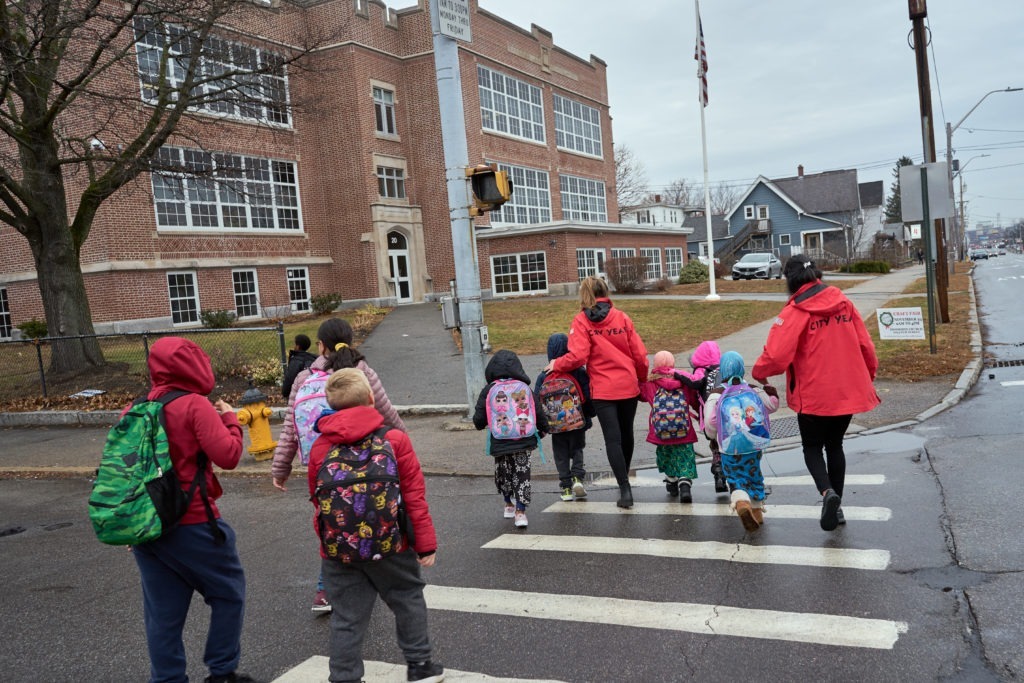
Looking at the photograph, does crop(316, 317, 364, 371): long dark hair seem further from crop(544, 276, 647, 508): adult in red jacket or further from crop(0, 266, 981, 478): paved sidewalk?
crop(0, 266, 981, 478): paved sidewalk

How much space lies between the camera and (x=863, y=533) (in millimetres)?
5340

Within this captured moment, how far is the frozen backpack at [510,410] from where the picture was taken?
6.14 m

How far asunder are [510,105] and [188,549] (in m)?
36.4

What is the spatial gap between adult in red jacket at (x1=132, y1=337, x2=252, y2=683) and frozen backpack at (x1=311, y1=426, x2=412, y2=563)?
1.69 ft

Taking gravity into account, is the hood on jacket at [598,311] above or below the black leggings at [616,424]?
above

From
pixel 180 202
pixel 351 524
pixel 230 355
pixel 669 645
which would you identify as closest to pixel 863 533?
pixel 669 645

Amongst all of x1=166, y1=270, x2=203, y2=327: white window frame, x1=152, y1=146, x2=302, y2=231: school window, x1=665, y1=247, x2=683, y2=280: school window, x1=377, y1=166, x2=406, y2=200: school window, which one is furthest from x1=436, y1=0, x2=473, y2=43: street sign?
x1=665, y1=247, x2=683, y2=280: school window

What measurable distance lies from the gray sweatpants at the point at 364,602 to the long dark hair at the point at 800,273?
3387 millimetres

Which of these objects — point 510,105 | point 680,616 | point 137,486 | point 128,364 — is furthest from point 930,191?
point 510,105

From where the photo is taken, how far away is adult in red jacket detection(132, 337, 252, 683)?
358cm

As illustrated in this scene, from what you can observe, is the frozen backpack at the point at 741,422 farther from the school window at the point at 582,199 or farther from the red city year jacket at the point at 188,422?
the school window at the point at 582,199

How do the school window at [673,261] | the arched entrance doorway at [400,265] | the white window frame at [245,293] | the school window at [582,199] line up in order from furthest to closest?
the school window at [673,261]
the school window at [582,199]
the arched entrance doorway at [400,265]
the white window frame at [245,293]

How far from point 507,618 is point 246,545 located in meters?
2.86

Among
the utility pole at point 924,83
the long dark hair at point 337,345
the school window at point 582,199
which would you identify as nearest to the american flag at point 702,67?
the utility pole at point 924,83
